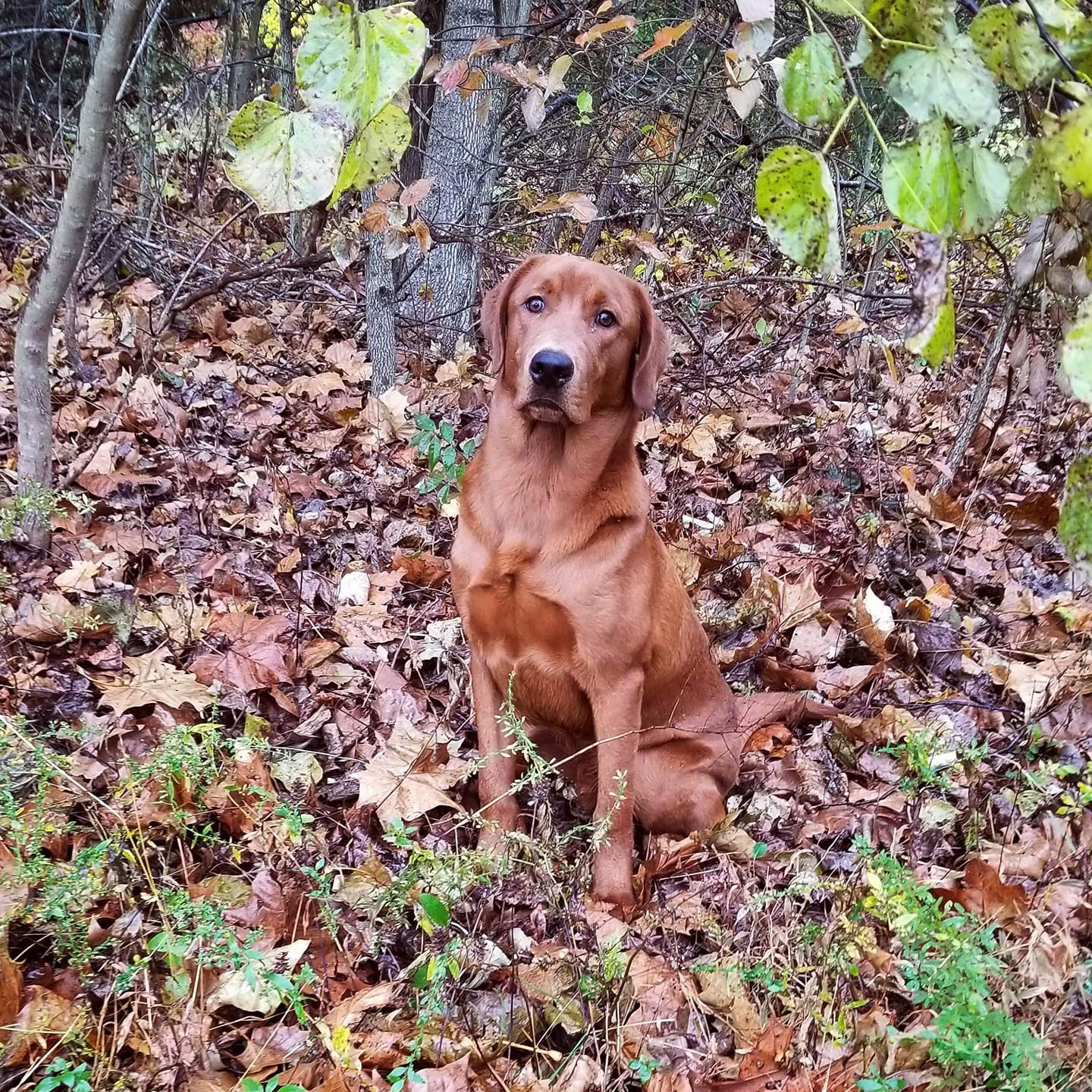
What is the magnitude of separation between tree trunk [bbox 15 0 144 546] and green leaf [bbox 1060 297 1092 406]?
299 cm

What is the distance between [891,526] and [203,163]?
18.9ft

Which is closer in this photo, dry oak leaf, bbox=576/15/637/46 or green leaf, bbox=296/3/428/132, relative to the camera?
green leaf, bbox=296/3/428/132

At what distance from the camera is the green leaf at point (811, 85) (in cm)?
107

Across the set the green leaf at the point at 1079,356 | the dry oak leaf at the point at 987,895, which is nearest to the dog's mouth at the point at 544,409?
the dry oak leaf at the point at 987,895

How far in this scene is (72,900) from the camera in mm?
2049

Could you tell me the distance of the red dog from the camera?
2840 mm

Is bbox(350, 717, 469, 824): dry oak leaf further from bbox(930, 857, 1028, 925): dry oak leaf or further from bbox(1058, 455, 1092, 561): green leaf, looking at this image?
bbox(1058, 455, 1092, 561): green leaf

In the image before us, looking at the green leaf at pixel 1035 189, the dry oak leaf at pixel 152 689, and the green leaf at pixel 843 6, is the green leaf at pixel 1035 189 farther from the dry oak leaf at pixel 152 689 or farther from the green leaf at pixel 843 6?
the dry oak leaf at pixel 152 689

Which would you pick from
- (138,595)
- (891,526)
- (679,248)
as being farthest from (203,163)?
(891,526)

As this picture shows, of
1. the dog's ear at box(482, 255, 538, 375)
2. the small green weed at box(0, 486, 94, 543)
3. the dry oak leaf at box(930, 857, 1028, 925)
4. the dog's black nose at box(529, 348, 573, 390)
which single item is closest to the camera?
the dry oak leaf at box(930, 857, 1028, 925)

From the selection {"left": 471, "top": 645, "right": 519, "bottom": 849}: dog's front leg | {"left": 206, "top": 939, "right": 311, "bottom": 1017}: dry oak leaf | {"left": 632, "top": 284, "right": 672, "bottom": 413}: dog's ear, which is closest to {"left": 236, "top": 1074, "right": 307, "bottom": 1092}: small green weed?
{"left": 206, "top": 939, "right": 311, "bottom": 1017}: dry oak leaf

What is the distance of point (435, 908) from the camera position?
2.18 metres

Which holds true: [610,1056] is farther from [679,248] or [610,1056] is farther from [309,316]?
[679,248]

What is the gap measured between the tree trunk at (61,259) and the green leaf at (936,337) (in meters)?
2.87
